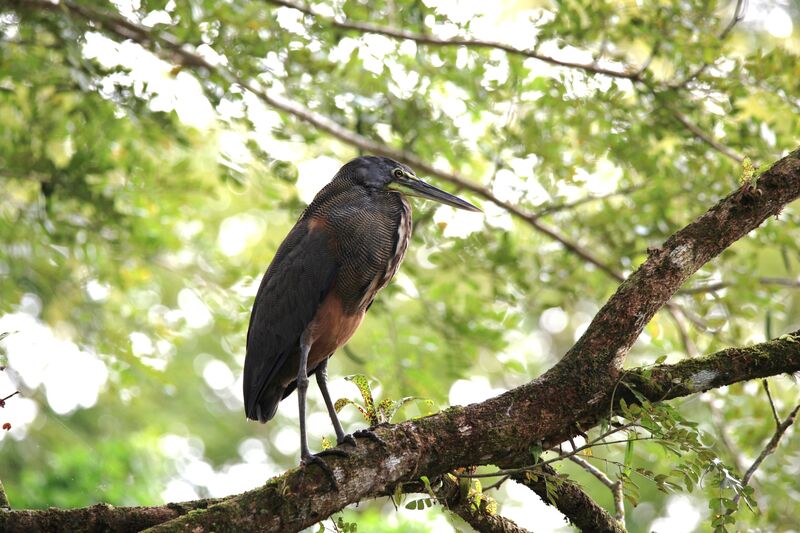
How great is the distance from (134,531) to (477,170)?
15.7 feet

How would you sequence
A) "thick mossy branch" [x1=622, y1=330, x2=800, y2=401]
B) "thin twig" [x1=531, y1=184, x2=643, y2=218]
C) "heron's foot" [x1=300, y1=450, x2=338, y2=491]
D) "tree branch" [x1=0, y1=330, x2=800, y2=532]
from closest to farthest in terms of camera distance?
"tree branch" [x1=0, y1=330, x2=800, y2=532], "heron's foot" [x1=300, y1=450, x2=338, y2=491], "thick mossy branch" [x1=622, y1=330, x2=800, y2=401], "thin twig" [x1=531, y1=184, x2=643, y2=218]

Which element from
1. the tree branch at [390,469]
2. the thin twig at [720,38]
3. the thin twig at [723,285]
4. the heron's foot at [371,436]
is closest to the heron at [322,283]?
the heron's foot at [371,436]

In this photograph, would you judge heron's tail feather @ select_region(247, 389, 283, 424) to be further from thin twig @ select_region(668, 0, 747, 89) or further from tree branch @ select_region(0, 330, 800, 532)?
thin twig @ select_region(668, 0, 747, 89)

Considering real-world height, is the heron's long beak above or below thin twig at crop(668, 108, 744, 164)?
below

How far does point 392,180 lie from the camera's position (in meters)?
4.61

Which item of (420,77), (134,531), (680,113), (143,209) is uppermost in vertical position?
(680,113)

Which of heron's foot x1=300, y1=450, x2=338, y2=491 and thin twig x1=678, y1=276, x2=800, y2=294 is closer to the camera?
heron's foot x1=300, y1=450, x2=338, y2=491

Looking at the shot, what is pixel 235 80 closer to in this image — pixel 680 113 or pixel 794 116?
pixel 680 113

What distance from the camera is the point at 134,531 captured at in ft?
9.30

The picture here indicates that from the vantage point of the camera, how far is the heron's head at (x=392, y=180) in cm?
456

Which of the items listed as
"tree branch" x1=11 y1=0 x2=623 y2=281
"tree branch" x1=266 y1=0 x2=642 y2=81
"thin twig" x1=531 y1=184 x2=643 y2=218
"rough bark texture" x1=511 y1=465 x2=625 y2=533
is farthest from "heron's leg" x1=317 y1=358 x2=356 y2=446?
"tree branch" x1=266 y1=0 x2=642 y2=81

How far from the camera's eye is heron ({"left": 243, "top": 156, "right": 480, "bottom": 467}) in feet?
13.8

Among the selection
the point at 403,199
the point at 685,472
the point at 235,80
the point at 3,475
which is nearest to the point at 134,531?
the point at 685,472


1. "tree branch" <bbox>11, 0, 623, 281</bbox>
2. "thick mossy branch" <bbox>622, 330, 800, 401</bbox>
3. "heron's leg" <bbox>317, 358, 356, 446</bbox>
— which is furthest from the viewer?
"tree branch" <bbox>11, 0, 623, 281</bbox>
